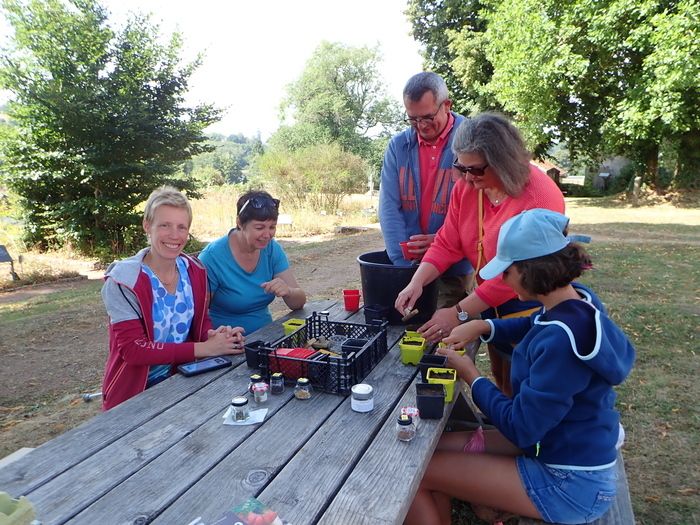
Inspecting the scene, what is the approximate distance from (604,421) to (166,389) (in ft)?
5.43

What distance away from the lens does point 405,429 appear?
5.11 feet

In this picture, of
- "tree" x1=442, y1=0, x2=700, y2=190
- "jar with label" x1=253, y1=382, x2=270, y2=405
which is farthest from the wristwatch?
"tree" x1=442, y1=0, x2=700, y2=190

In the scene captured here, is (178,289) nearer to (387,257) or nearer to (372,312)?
(372,312)

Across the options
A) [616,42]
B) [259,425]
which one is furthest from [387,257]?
[616,42]

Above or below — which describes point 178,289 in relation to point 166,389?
above

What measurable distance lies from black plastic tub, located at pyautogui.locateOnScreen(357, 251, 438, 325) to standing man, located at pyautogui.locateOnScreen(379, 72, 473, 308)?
31 centimetres

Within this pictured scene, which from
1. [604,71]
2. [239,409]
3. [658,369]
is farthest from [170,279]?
[604,71]

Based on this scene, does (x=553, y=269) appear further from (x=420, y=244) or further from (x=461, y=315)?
(x=420, y=244)

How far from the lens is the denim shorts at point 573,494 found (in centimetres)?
167

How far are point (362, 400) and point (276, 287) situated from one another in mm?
1254

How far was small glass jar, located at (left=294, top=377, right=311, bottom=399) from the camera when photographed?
186 centimetres

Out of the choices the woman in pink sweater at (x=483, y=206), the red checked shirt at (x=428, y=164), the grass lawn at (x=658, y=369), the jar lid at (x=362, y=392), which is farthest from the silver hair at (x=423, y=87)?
the grass lawn at (x=658, y=369)

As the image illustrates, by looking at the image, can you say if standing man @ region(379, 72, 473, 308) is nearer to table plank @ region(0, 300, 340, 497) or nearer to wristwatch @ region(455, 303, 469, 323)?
wristwatch @ region(455, 303, 469, 323)

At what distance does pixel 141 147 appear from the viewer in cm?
1239
